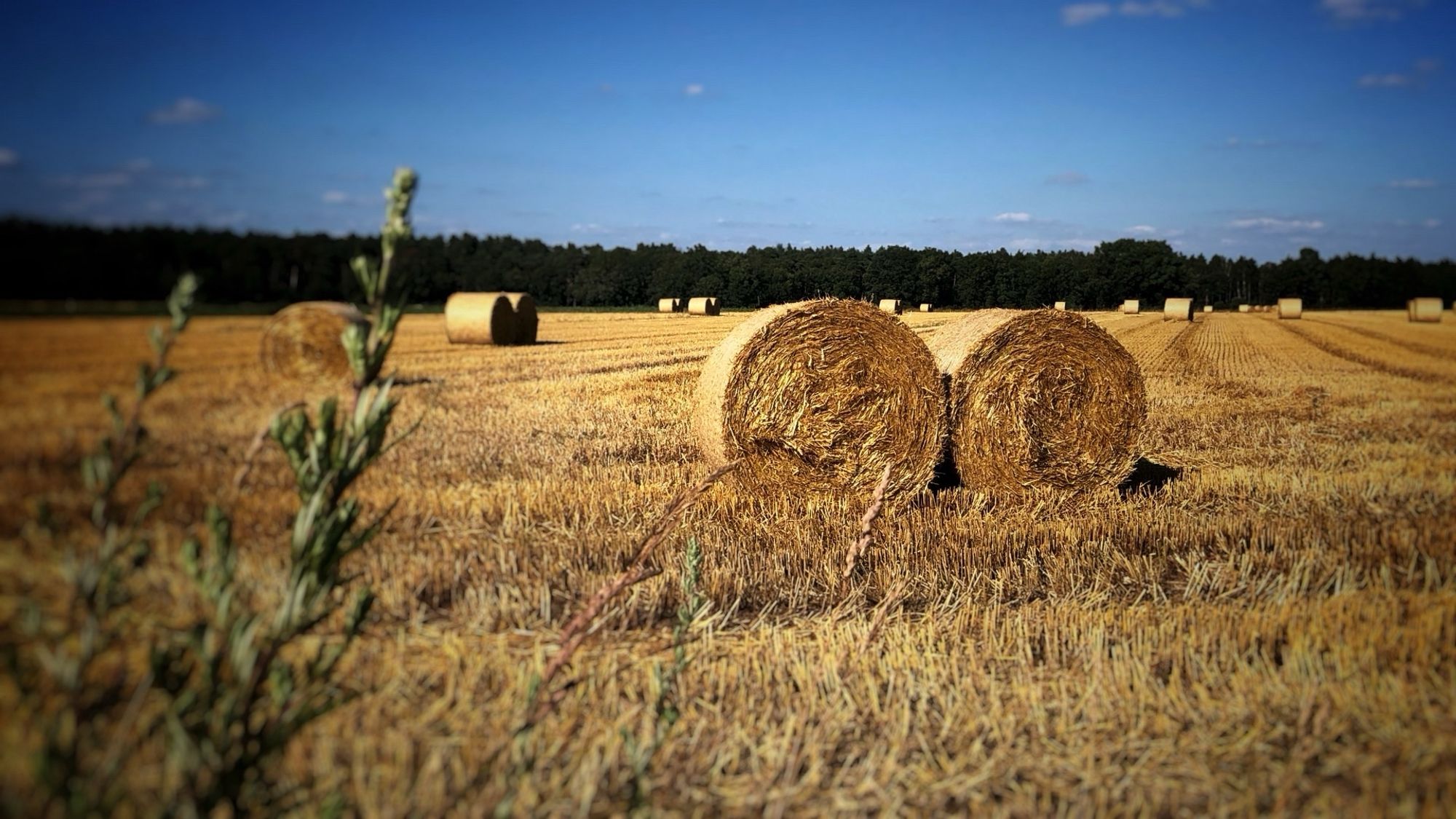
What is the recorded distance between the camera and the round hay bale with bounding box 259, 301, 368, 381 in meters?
2.74

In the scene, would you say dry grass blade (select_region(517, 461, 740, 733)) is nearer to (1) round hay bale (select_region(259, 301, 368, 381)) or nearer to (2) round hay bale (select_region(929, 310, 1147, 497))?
(1) round hay bale (select_region(259, 301, 368, 381))

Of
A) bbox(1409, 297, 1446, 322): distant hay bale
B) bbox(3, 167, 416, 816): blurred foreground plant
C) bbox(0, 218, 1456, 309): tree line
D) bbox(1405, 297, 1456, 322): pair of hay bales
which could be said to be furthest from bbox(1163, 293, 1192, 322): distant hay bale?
bbox(3, 167, 416, 816): blurred foreground plant

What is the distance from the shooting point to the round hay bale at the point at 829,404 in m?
6.87

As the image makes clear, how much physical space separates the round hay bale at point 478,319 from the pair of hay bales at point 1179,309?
483 inches

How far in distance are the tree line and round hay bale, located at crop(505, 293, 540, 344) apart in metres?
10.3

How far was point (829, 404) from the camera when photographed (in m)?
7.01

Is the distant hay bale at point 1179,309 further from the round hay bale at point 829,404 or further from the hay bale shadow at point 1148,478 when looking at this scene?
the round hay bale at point 829,404

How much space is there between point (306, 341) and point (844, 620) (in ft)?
9.67

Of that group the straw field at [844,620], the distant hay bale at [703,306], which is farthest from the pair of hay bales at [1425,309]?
the distant hay bale at [703,306]

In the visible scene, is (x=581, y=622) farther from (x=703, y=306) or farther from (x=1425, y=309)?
(x=1425, y=309)

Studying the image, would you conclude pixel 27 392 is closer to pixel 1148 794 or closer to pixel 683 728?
pixel 683 728

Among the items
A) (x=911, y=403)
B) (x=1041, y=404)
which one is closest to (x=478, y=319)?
(x=911, y=403)

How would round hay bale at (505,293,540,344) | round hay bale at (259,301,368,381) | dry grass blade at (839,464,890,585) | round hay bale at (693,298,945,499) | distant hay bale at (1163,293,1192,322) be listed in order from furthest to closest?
round hay bale at (505,293,540,344) < distant hay bale at (1163,293,1192,322) < round hay bale at (693,298,945,499) < dry grass blade at (839,464,890,585) < round hay bale at (259,301,368,381)

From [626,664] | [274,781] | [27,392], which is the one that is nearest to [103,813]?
[274,781]
